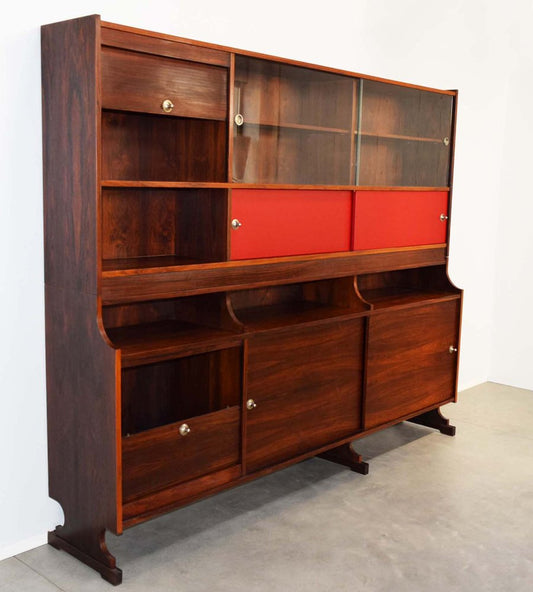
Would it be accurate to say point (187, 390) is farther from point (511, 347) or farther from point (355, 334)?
point (511, 347)

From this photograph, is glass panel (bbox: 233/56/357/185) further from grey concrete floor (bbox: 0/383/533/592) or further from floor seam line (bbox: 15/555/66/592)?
floor seam line (bbox: 15/555/66/592)

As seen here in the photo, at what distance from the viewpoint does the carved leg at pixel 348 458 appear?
336cm

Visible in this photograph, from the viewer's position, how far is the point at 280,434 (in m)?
2.92

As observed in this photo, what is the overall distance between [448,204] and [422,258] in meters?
0.35

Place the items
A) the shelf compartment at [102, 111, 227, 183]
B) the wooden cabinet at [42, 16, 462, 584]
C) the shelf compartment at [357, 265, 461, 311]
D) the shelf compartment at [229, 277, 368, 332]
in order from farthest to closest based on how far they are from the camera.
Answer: the shelf compartment at [357, 265, 461, 311]
the shelf compartment at [229, 277, 368, 332]
the shelf compartment at [102, 111, 227, 183]
the wooden cabinet at [42, 16, 462, 584]

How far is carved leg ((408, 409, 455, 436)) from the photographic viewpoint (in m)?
3.92

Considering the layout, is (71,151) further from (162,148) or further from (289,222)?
(289,222)

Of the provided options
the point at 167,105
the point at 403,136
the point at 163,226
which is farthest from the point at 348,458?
the point at 167,105

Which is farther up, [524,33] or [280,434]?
[524,33]

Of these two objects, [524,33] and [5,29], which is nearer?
[5,29]

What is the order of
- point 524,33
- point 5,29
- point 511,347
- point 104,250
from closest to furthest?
1. point 5,29
2. point 104,250
3. point 524,33
4. point 511,347

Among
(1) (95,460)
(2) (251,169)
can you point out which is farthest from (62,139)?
(1) (95,460)

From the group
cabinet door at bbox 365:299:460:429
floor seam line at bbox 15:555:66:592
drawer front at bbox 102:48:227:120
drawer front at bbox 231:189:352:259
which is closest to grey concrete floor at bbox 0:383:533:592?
floor seam line at bbox 15:555:66:592

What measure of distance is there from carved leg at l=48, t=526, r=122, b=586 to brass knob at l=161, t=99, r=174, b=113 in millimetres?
1400
